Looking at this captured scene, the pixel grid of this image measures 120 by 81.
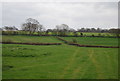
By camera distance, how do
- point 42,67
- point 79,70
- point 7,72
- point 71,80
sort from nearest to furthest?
point 71,80 < point 7,72 < point 79,70 < point 42,67

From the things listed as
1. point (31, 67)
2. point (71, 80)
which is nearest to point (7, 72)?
point (31, 67)

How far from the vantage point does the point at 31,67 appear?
51.6 ft

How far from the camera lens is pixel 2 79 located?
12242 millimetres

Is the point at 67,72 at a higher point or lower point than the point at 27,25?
lower

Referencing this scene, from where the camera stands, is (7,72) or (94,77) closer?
(94,77)

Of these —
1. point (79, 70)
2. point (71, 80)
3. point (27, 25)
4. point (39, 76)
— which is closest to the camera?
point (71, 80)

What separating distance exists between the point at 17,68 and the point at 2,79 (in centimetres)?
296

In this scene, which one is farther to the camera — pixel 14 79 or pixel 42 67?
pixel 42 67

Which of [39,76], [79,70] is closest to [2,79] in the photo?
[39,76]

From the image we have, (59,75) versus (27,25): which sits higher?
(27,25)

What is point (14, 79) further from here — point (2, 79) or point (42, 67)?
point (42, 67)

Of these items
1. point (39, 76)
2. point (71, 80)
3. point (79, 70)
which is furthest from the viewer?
point (79, 70)

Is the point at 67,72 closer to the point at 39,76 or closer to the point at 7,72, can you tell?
the point at 39,76

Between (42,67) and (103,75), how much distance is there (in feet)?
18.9
